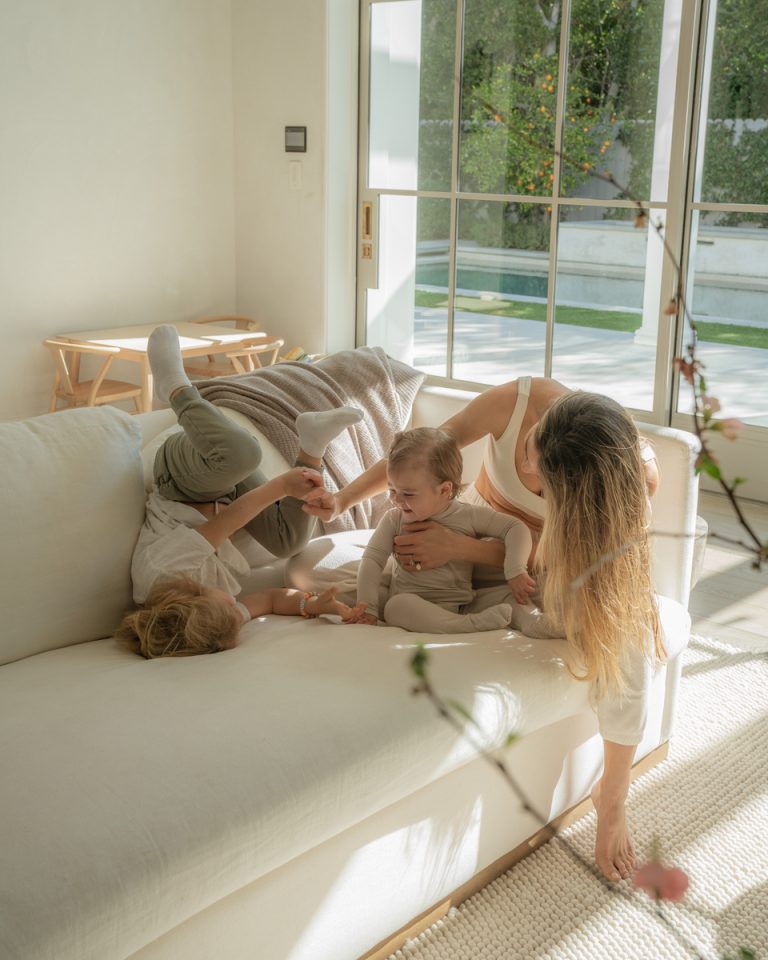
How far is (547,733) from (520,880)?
0.29 meters

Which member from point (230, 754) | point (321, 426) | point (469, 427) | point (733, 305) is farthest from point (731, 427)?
point (733, 305)

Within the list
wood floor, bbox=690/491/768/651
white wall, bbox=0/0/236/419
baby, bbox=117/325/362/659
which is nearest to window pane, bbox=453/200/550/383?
wood floor, bbox=690/491/768/651

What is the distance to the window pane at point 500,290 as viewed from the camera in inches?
184

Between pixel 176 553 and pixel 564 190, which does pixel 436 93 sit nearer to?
Result: pixel 564 190

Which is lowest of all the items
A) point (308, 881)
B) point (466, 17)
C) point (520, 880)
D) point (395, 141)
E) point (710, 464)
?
point (520, 880)

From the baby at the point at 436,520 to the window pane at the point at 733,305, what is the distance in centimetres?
230

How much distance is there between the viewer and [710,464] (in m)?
0.50

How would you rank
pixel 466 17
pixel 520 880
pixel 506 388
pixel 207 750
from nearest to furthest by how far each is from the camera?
pixel 207 750 → pixel 520 880 → pixel 506 388 → pixel 466 17

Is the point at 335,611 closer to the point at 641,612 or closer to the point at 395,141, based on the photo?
the point at 641,612

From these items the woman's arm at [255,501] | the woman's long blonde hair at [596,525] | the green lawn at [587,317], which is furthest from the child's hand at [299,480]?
the green lawn at [587,317]

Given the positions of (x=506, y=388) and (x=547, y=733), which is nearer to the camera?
(x=547, y=733)

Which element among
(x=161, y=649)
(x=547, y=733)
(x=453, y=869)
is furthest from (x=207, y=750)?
(x=547, y=733)

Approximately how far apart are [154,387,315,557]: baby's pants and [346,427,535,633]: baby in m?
0.21

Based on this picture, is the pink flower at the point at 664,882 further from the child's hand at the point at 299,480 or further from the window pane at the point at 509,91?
the window pane at the point at 509,91
